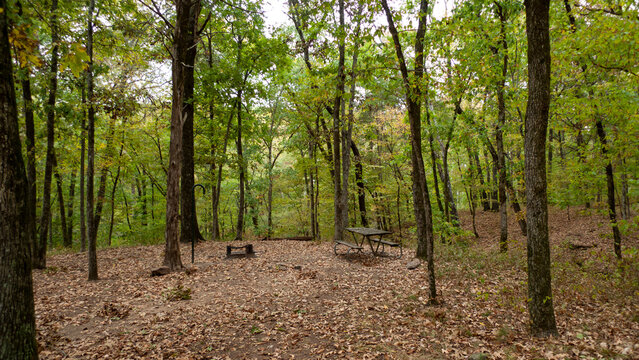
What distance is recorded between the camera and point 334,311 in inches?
221

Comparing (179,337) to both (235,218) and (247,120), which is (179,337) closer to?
(247,120)

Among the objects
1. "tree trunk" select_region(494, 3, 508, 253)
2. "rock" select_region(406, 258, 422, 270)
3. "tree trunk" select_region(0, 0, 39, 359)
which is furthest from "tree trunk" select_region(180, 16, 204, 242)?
"tree trunk" select_region(494, 3, 508, 253)

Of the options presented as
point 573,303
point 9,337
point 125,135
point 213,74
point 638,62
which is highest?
point 213,74

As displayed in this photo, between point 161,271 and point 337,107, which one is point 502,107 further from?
point 161,271

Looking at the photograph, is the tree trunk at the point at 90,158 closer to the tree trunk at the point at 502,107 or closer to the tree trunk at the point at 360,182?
the tree trunk at the point at 502,107

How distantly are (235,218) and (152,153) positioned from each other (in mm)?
10224

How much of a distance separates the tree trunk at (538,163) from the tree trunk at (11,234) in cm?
621

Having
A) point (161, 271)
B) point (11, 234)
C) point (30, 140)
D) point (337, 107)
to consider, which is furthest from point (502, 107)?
point (30, 140)

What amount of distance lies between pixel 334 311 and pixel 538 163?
431 centimetres

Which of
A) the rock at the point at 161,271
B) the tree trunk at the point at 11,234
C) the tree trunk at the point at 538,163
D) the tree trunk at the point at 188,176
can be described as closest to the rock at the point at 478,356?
the tree trunk at the point at 538,163

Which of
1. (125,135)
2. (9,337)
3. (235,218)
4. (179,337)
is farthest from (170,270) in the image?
(235,218)

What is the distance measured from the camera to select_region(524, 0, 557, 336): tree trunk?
13.6ft

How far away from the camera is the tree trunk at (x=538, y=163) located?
4.13 m

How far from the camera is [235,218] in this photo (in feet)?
83.9
